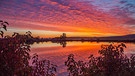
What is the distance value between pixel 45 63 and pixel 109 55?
2.86 meters

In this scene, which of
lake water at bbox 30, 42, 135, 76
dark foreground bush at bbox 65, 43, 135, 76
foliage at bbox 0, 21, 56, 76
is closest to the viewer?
foliage at bbox 0, 21, 56, 76

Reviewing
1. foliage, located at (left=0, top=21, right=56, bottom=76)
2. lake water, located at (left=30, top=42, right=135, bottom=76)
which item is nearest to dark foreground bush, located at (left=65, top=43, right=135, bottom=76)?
foliage, located at (left=0, top=21, right=56, bottom=76)

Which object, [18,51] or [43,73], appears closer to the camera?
[18,51]

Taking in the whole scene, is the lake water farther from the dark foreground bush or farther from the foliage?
the foliage

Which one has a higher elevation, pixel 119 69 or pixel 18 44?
pixel 18 44

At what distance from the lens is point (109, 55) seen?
9070mm

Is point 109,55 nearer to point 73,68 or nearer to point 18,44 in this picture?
point 73,68

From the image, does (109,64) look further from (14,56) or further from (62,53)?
(62,53)

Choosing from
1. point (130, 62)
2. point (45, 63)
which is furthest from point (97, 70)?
point (45, 63)

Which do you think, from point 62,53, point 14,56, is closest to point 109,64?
point 14,56

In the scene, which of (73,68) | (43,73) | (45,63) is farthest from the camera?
(73,68)

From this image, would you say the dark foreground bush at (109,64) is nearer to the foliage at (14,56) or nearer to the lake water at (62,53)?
the foliage at (14,56)

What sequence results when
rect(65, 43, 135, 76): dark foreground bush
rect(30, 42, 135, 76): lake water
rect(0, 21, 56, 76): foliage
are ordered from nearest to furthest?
rect(0, 21, 56, 76): foliage, rect(65, 43, 135, 76): dark foreground bush, rect(30, 42, 135, 76): lake water

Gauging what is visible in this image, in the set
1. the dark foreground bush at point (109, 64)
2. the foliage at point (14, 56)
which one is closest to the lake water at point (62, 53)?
the dark foreground bush at point (109, 64)
